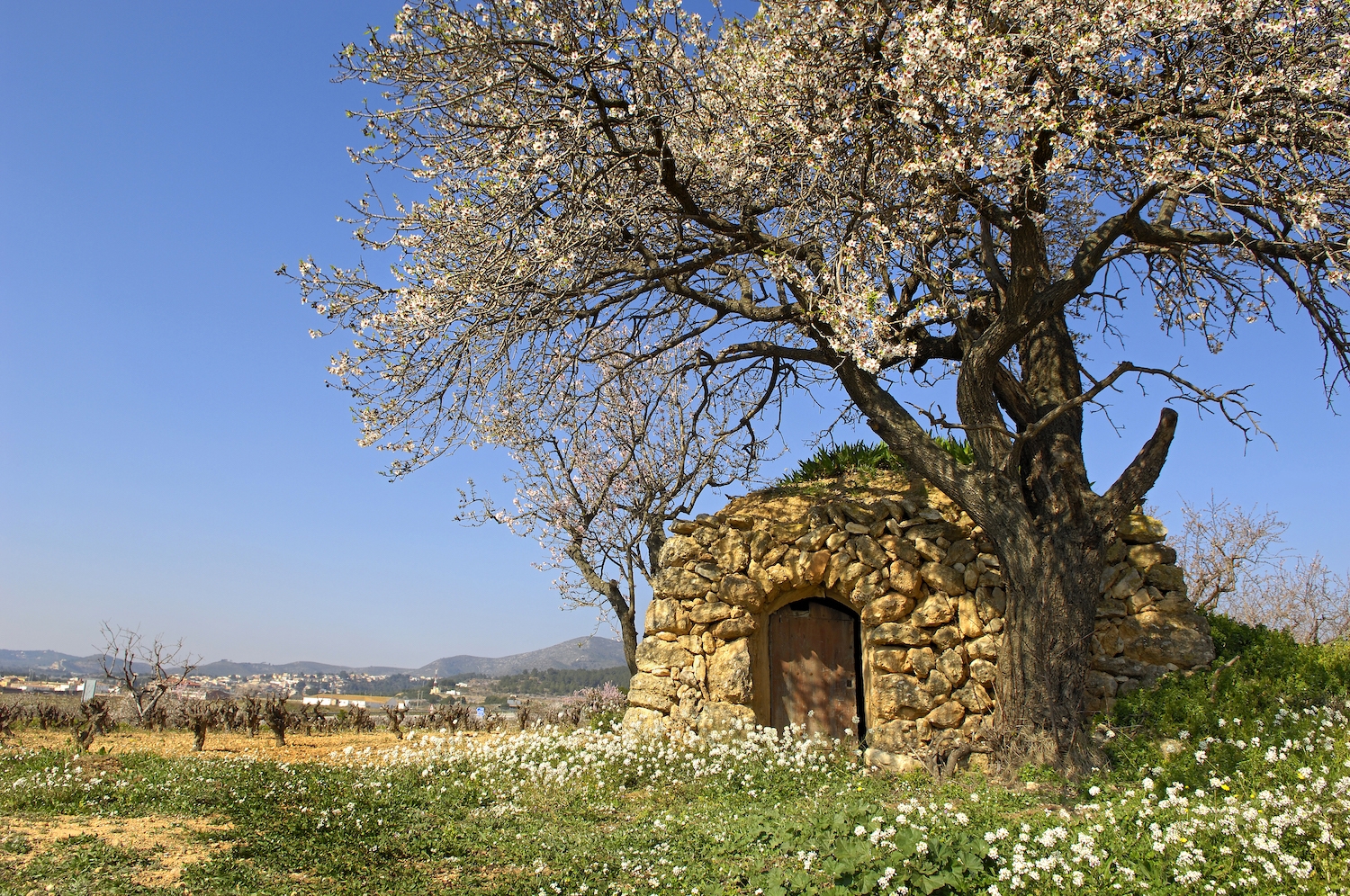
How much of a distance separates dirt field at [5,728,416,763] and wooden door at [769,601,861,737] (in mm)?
6572

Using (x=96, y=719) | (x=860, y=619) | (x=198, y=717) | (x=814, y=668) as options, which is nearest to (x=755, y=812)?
(x=814, y=668)

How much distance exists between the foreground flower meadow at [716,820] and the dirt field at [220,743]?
2.22 metres

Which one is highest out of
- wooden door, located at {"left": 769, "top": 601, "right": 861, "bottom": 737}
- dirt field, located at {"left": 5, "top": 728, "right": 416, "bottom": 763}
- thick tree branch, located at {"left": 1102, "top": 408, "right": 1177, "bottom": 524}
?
thick tree branch, located at {"left": 1102, "top": 408, "right": 1177, "bottom": 524}

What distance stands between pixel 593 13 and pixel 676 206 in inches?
83.2

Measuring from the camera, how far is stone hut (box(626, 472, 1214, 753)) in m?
9.13

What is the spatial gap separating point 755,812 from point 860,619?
4.36m

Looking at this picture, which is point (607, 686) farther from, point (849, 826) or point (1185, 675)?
point (849, 826)

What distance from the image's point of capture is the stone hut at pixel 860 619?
9133mm

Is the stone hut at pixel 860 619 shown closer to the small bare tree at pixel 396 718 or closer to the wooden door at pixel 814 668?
the wooden door at pixel 814 668

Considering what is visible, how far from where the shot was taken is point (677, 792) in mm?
7879

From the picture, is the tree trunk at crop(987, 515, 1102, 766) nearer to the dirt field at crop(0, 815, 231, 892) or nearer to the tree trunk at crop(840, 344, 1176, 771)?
the tree trunk at crop(840, 344, 1176, 771)

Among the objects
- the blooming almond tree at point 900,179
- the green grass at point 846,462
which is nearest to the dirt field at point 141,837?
the blooming almond tree at point 900,179

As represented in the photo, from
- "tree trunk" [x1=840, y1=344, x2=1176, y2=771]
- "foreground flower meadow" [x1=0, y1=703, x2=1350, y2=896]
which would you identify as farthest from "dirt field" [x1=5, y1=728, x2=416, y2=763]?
"tree trunk" [x1=840, y1=344, x2=1176, y2=771]

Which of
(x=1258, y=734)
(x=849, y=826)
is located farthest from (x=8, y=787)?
(x=1258, y=734)
